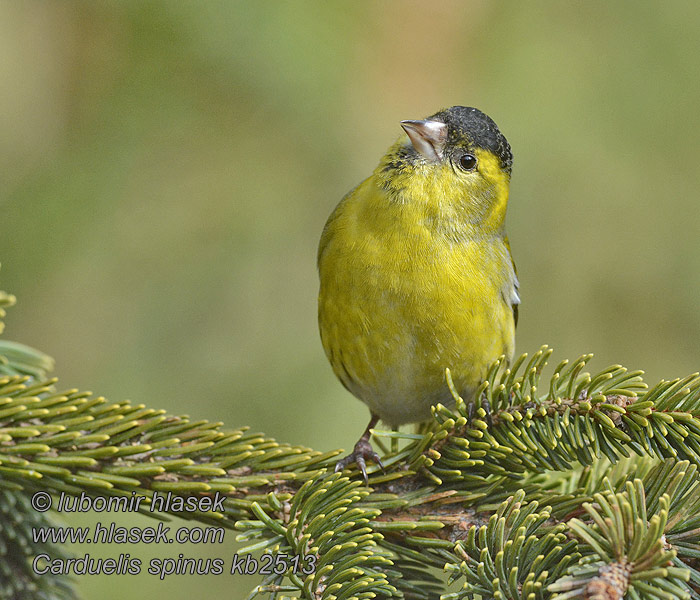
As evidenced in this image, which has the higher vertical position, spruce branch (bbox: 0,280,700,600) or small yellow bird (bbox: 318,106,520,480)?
small yellow bird (bbox: 318,106,520,480)

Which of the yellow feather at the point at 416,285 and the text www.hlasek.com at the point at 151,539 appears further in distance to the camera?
the yellow feather at the point at 416,285

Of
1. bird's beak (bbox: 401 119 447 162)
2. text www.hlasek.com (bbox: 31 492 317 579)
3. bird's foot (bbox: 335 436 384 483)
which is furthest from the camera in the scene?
bird's beak (bbox: 401 119 447 162)

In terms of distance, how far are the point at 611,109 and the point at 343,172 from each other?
4.43 feet

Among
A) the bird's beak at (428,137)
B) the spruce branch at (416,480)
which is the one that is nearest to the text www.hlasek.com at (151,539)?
the spruce branch at (416,480)

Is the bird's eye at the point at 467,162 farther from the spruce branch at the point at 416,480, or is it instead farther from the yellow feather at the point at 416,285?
the spruce branch at the point at 416,480

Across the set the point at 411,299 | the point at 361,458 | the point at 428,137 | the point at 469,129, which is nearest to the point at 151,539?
the point at 361,458

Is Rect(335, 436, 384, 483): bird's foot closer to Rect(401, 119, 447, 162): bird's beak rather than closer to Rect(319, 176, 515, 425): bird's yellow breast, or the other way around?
Rect(319, 176, 515, 425): bird's yellow breast

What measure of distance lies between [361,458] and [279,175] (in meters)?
1.63

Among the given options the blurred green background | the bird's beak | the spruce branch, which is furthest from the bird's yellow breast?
the blurred green background

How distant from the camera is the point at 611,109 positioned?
149 inches

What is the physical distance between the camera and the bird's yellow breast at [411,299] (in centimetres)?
263

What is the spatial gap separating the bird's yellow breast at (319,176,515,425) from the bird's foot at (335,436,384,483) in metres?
0.29

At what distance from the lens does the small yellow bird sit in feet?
8.66

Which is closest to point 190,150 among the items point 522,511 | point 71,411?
point 71,411
